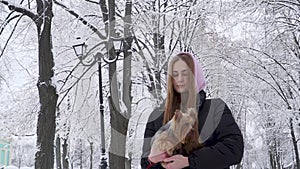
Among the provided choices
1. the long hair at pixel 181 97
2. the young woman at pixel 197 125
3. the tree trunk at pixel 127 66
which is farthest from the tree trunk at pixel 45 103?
the long hair at pixel 181 97

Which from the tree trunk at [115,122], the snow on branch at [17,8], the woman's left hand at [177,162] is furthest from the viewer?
the tree trunk at [115,122]

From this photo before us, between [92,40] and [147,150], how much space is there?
425 inches

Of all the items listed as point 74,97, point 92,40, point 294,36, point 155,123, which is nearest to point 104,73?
point 74,97

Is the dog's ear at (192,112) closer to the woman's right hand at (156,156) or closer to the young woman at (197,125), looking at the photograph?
the young woman at (197,125)

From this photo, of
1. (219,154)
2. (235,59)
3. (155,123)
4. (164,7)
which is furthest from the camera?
(235,59)

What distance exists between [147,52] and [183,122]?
12.9 m

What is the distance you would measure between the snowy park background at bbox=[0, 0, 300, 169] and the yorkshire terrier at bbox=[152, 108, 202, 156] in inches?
266

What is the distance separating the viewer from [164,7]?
549 inches

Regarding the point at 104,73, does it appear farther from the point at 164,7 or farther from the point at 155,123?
the point at 155,123

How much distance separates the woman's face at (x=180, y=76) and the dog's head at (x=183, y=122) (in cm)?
14

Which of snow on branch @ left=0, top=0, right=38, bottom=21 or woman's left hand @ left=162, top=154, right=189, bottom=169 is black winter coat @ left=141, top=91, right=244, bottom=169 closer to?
woman's left hand @ left=162, top=154, right=189, bottom=169

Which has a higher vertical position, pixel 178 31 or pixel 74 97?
pixel 178 31

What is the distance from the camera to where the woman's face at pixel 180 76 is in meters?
2.12

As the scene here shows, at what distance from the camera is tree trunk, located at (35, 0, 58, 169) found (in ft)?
27.1
